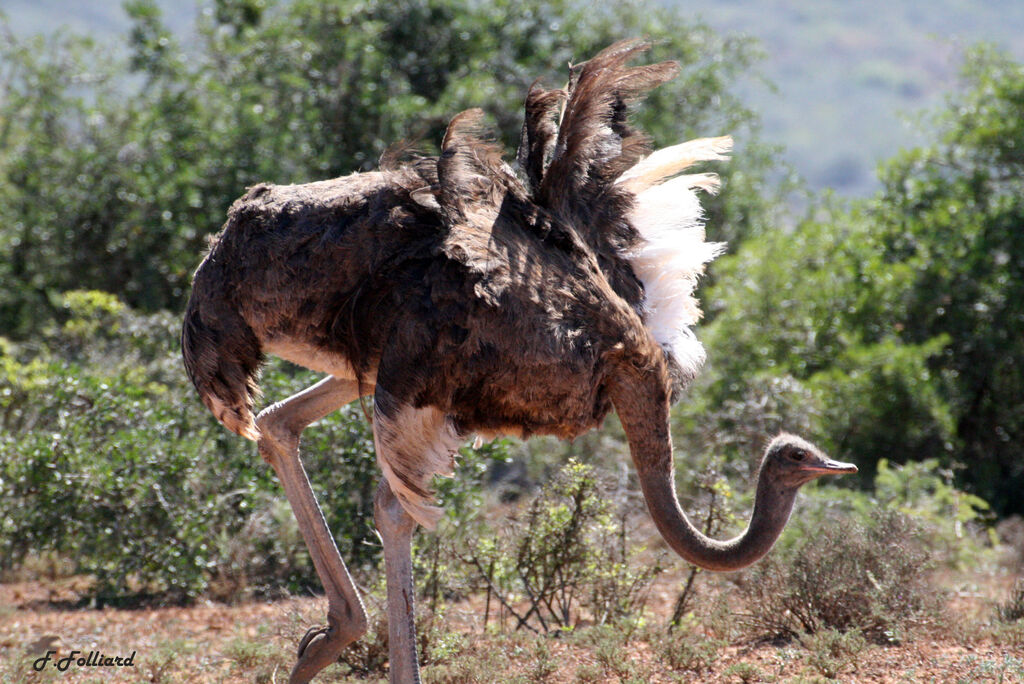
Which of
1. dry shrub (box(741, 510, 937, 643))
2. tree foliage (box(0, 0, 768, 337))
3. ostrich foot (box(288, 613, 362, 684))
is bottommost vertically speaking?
dry shrub (box(741, 510, 937, 643))

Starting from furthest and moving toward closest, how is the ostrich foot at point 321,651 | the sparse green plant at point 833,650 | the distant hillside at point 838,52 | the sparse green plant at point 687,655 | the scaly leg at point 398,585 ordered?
the distant hillside at point 838,52 → the sparse green plant at point 687,655 → the sparse green plant at point 833,650 → the ostrich foot at point 321,651 → the scaly leg at point 398,585

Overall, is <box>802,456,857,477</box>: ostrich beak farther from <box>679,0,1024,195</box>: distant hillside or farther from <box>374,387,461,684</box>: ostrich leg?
<box>679,0,1024,195</box>: distant hillside

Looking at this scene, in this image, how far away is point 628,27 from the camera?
10.7 metres

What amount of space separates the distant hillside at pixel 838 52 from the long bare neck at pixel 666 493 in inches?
4139

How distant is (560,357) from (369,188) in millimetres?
1067

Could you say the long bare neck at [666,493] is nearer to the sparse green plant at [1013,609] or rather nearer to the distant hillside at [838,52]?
the sparse green plant at [1013,609]

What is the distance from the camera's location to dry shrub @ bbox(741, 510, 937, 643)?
496cm

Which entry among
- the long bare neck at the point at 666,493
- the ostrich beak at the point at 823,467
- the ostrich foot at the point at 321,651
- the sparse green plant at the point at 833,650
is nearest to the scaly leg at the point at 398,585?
the ostrich foot at the point at 321,651

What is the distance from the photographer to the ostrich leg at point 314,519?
4.23 metres

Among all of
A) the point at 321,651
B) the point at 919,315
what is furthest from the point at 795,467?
the point at 919,315

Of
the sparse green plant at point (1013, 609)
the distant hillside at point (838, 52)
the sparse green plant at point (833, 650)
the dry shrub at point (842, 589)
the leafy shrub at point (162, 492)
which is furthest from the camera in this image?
the distant hillside at point (838, 52)

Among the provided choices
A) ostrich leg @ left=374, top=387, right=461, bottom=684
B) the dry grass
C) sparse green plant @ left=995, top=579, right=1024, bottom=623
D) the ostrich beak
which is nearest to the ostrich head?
the ostrich beak

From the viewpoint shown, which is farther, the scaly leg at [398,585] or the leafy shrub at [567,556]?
the leafy shrub at [567,556]

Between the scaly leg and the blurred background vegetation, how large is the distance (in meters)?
1.28
